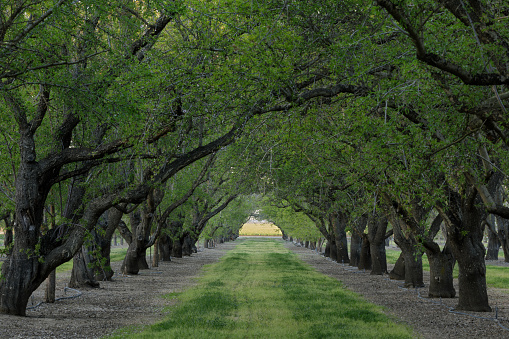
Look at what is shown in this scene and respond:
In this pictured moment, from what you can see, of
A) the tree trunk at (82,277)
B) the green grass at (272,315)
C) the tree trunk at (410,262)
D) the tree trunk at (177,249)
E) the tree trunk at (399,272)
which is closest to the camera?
the green grass at (272,315)

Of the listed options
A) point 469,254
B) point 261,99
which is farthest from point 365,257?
point 261,99

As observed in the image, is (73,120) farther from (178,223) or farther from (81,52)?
(178,223)

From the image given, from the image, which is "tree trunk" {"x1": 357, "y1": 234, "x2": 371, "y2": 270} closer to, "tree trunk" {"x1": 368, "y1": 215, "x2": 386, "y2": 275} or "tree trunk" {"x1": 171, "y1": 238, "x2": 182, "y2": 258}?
"tree trunk" {"x1": 368, "y1": 215, "x2": 386, "y2": 275}

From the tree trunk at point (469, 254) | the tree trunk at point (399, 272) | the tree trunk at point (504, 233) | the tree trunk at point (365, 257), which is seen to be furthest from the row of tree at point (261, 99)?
the tree trunk at point (504, 233)

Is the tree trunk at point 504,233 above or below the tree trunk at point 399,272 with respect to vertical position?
above

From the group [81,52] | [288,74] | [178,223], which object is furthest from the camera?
[178,223]

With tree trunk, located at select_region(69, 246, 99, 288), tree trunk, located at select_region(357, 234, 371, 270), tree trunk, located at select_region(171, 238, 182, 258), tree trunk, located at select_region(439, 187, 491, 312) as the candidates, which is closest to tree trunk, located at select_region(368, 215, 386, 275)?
tree trunk, located at select_region(357, 234, 371, 270)

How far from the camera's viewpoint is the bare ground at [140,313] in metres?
11.2

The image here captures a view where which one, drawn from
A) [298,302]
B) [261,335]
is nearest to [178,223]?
[298,302]

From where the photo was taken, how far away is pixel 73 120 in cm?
1377

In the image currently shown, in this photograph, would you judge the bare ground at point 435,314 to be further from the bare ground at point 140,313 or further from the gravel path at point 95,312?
the gravel path at point 95,312

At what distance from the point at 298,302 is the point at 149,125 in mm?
8123

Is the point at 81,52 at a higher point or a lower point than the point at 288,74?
higher

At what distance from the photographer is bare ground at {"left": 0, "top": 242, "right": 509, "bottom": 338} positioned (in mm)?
11188
